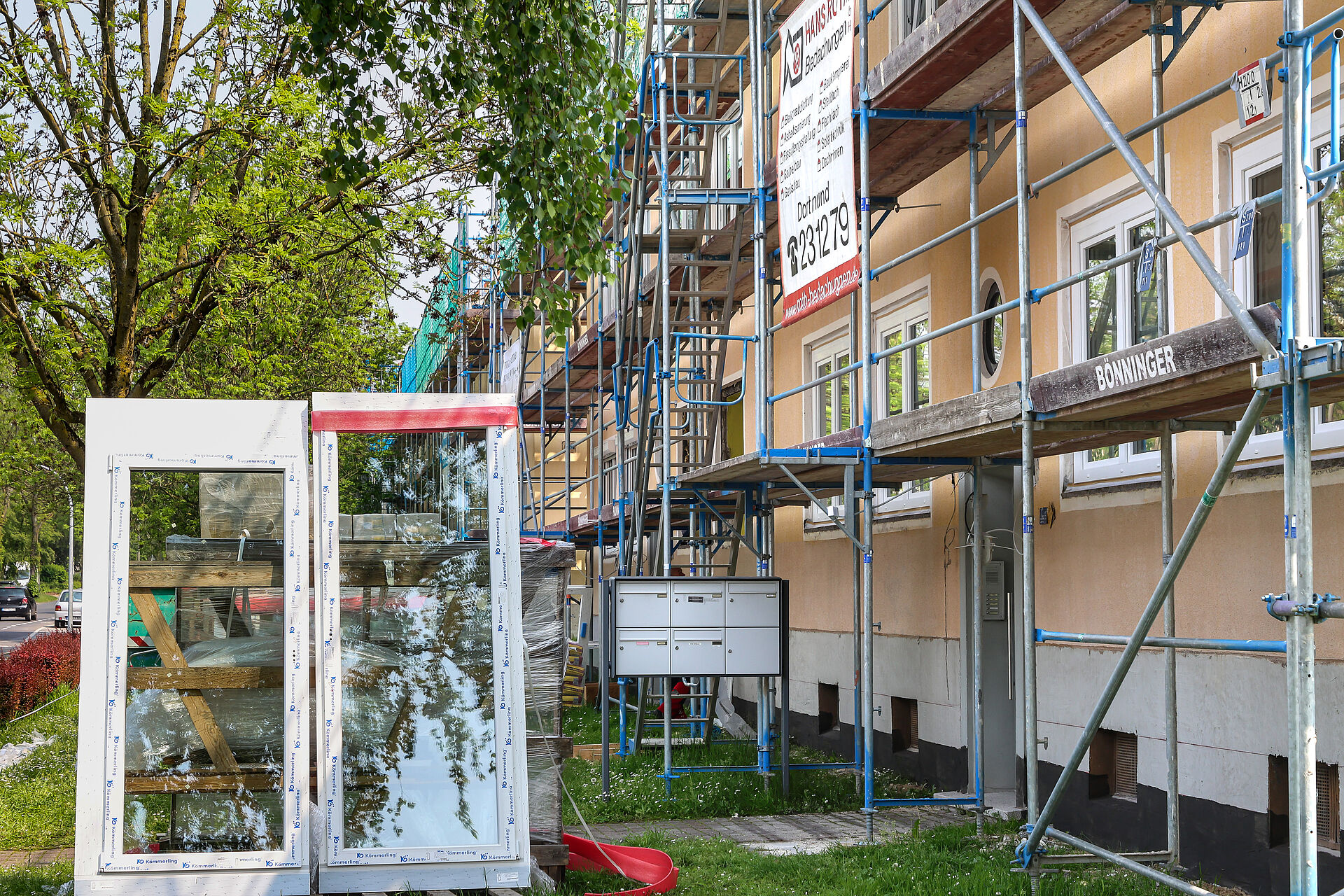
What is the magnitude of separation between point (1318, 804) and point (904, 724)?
Answer: 5177 mm

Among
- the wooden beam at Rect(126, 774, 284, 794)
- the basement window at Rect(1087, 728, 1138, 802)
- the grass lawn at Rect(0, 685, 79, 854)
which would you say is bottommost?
the grass lawn at Rect(0, 685, 79, 854)

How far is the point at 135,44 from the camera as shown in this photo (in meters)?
11.3

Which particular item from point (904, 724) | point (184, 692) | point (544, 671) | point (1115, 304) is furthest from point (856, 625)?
point (184, 692)

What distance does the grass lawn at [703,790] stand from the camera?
32.2 ft

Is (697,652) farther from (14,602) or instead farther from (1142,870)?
(14,602)

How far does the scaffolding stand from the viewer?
4.48 metres

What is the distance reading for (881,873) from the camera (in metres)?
7.31

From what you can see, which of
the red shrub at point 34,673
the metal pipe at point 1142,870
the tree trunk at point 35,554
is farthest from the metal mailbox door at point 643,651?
the tree trunk at point 35,554

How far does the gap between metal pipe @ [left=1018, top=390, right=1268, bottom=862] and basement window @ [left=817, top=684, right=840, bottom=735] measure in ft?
22.5

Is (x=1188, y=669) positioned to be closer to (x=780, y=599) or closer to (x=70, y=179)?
(x=780, y=599)

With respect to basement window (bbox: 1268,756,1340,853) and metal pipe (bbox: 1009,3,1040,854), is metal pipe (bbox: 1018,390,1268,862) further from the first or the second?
basement window (bbox: 1268,756,1340,853)

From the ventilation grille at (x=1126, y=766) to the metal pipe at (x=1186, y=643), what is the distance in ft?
6.66

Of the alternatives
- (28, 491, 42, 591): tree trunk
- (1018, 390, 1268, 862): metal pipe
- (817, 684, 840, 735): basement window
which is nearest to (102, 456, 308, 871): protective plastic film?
(1018, 390, 1268, 862): metal pipe

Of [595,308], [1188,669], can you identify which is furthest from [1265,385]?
[595,308]
